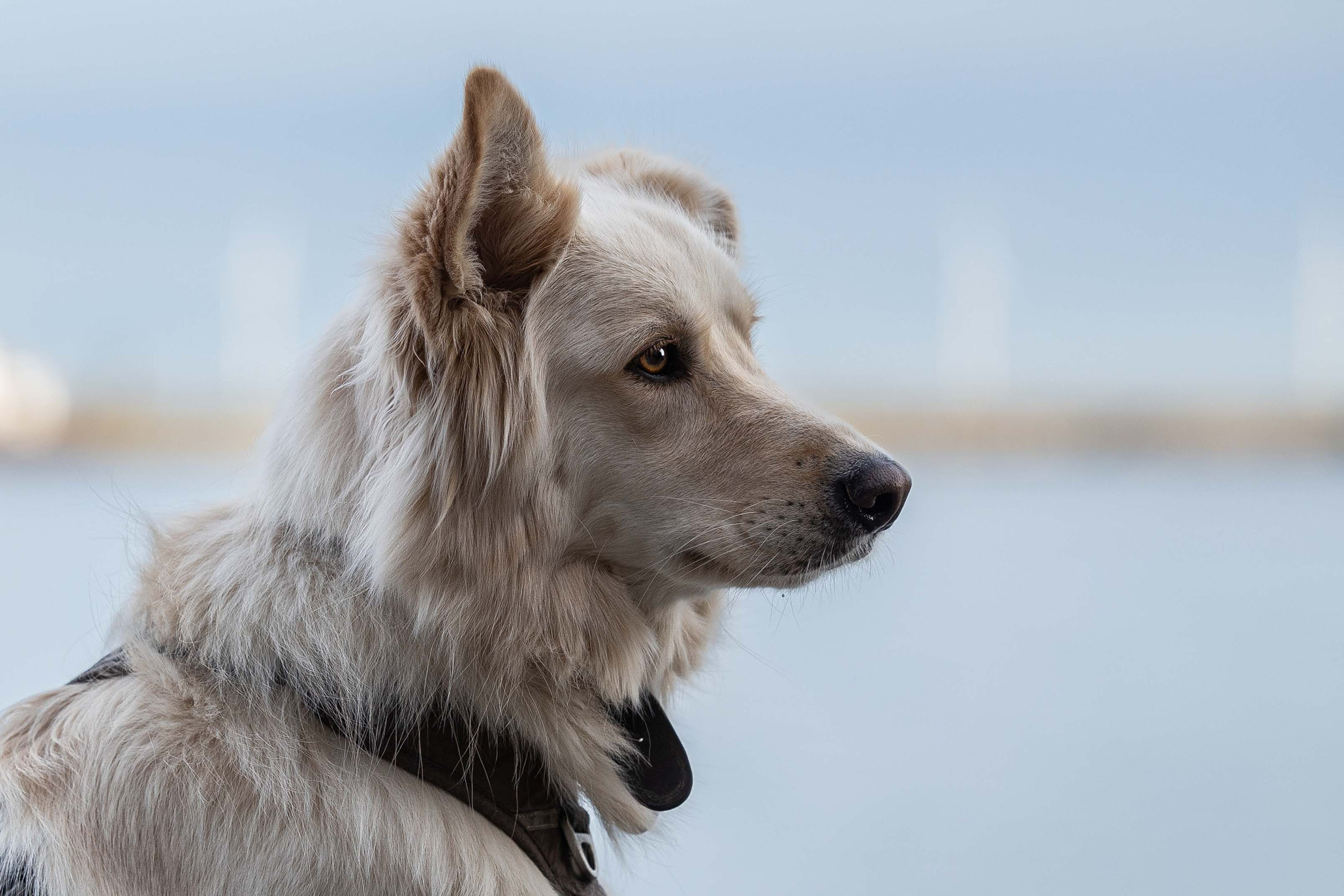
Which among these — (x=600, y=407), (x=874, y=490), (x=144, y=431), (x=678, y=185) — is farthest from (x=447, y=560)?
(x=144, y=431)

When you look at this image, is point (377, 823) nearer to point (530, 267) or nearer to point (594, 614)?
point (594, 614)

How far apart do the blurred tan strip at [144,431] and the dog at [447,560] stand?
3705mm

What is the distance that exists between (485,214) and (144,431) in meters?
4.48

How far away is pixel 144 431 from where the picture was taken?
4.99 metres

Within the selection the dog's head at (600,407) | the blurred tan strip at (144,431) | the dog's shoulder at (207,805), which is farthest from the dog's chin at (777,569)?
the blurred tan strip at (144,431)

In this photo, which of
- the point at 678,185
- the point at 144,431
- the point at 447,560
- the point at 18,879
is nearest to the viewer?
the point at 18,879

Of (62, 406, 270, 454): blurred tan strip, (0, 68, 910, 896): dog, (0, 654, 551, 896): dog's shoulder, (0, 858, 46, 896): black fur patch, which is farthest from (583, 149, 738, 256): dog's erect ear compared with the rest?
(62, 406, 270, 454): blurred tan strip

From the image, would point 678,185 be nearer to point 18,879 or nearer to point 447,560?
point 447,560

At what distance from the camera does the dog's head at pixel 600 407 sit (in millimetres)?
1154

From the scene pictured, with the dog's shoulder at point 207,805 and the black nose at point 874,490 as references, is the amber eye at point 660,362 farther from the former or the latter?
the dog's shoulder at point 207,805

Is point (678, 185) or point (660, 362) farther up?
point (678, 185)

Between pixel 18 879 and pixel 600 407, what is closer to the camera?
pixel 18 879

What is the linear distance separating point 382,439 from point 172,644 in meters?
0.34

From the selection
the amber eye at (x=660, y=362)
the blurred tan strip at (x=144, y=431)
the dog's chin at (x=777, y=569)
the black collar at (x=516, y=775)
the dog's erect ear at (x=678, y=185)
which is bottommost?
the blurred tan strip at (x=144, y=431)
